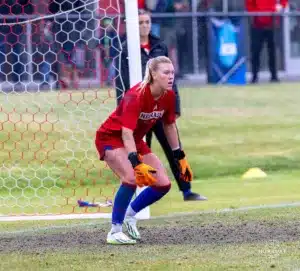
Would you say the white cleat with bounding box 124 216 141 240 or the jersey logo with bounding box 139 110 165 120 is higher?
the jersey logo with bounding box 139 110 165 120

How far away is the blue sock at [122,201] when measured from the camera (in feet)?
30.5

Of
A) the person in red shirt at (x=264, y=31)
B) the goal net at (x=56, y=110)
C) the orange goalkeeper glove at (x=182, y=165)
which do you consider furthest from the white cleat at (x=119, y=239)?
the person in red shirt at (x=264, y=31)

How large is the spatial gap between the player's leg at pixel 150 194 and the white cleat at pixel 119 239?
0.52 ft

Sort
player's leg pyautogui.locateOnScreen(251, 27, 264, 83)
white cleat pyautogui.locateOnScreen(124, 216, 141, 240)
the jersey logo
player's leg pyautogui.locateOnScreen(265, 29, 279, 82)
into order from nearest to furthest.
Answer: the jersey logo < white cleat pyautogui.locateOnScreen(124, 216, 141, 240) < player's leg pyautogui.locateOnScreen(251, 27, 264, 83) < player's leg pyautogui.locateOnScreen(265, 29, 279, 82)

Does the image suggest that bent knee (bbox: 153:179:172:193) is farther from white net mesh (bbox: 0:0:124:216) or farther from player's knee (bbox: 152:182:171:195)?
white net mesh (bbox: 0:0:124:216)

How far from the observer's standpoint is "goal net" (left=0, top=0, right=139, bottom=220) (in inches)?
488

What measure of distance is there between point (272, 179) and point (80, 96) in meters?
2.61

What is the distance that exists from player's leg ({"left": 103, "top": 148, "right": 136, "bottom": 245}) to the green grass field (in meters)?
0.24

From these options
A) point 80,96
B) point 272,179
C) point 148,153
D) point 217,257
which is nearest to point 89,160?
point 80,96

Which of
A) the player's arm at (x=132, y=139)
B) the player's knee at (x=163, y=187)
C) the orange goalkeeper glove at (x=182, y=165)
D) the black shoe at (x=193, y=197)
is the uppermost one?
the player's arm at (x=132, y=139)

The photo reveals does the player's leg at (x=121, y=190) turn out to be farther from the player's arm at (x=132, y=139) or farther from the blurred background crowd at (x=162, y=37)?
the blurred background crowd at (x=162, y=37)

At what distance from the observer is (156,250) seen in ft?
29.0

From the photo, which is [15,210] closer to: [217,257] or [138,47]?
[138,47]

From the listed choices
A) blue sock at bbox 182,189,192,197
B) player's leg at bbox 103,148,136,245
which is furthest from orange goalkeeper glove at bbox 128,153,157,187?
blue sock at bbox 182,189,192,197
